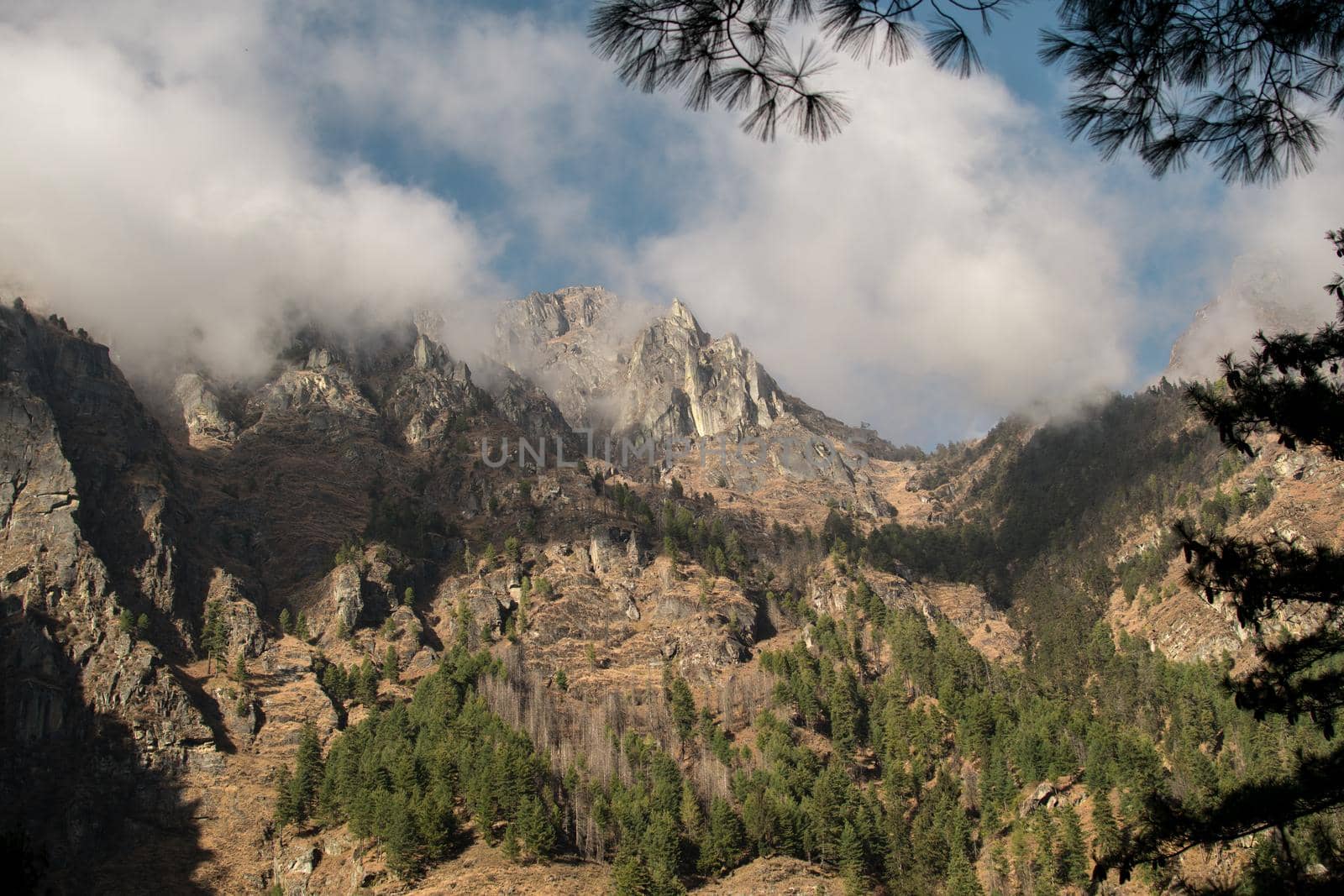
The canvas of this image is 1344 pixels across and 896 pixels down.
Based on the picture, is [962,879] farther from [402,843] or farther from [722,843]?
[402,843]

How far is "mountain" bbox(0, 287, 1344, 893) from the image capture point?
8862cm

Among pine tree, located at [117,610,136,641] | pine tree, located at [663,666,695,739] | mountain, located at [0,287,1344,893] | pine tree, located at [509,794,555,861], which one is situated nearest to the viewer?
pine tree, located at [509,794,555,861]

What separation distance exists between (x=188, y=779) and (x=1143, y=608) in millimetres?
135693

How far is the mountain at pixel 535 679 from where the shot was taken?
88.6 m

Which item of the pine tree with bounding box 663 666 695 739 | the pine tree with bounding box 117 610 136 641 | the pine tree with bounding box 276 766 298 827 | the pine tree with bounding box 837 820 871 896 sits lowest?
the pine tree with bounding box 837 820 871 896

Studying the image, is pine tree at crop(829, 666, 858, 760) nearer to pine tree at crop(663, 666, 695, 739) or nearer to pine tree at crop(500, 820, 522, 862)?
pine tree at crop(663, 666, 695, 739)

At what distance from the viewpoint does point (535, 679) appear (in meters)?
134

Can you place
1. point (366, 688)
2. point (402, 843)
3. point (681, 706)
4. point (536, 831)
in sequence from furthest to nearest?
point (366, 688) < point (681, 706) < point (536, 831) < point (402, 843)

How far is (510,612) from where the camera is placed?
156 metres

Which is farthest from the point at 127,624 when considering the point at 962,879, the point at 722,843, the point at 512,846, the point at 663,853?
the point at 962,879

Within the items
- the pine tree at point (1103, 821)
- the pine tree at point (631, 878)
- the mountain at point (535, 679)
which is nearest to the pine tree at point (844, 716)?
the mountain at point (535, 679)

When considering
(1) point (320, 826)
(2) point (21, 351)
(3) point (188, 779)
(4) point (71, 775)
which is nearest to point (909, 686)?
(1) point (320, 826)

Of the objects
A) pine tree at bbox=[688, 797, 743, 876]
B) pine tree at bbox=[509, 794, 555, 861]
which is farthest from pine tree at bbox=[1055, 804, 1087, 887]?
pine tree at bbox=[509, 794, 555, 861]

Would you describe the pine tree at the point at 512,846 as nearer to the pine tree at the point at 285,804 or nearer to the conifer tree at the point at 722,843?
the conifer tree at the point at 722,843
